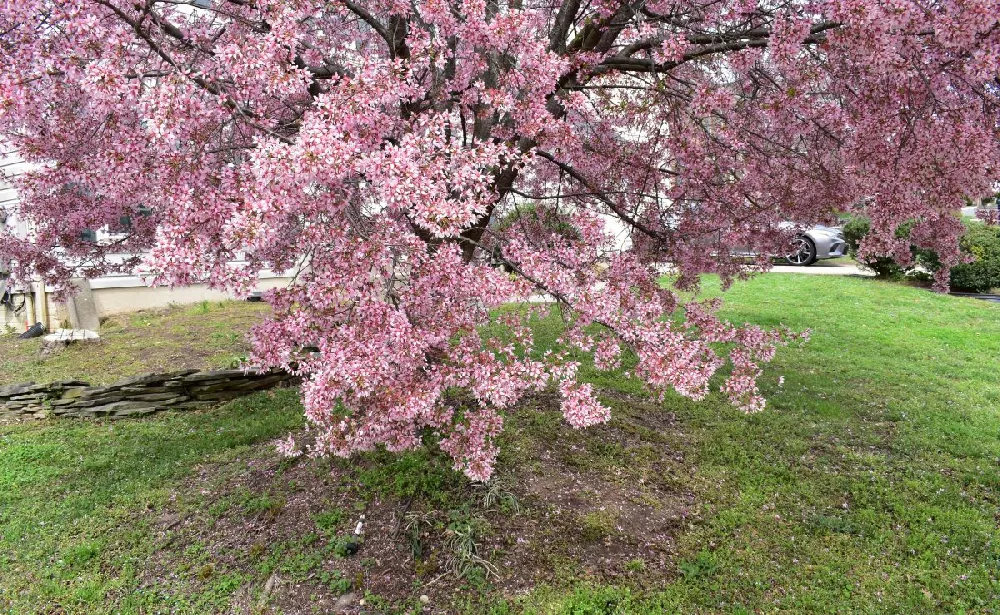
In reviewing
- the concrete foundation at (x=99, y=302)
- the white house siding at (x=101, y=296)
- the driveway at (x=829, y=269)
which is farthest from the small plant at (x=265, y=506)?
the driveway at (x=829, y=269)

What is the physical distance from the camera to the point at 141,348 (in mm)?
8031

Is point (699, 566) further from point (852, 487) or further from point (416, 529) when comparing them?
point (416, 529)

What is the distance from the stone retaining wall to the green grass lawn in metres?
0.23

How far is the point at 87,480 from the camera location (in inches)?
187

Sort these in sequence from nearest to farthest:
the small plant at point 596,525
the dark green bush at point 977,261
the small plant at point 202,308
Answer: the small plant at point 596,525, the small plant at point 202,308, the dark green bush at point 977,261

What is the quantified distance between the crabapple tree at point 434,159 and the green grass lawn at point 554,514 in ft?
2.30

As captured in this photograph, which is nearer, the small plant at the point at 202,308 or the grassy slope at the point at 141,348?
the grassy slope at the point at 141,348

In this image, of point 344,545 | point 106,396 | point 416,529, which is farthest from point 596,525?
point 106,396

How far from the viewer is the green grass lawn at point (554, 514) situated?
3.35m

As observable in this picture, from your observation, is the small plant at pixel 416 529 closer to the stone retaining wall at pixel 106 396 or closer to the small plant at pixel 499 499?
the small plant at pixel 499 499

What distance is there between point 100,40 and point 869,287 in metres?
12.9

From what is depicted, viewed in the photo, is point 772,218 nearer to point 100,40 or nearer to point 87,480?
point 100,40

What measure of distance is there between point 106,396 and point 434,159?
5286mm

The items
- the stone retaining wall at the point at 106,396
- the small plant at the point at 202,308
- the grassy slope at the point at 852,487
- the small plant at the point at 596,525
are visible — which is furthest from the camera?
the small plant at the point at 202,308
